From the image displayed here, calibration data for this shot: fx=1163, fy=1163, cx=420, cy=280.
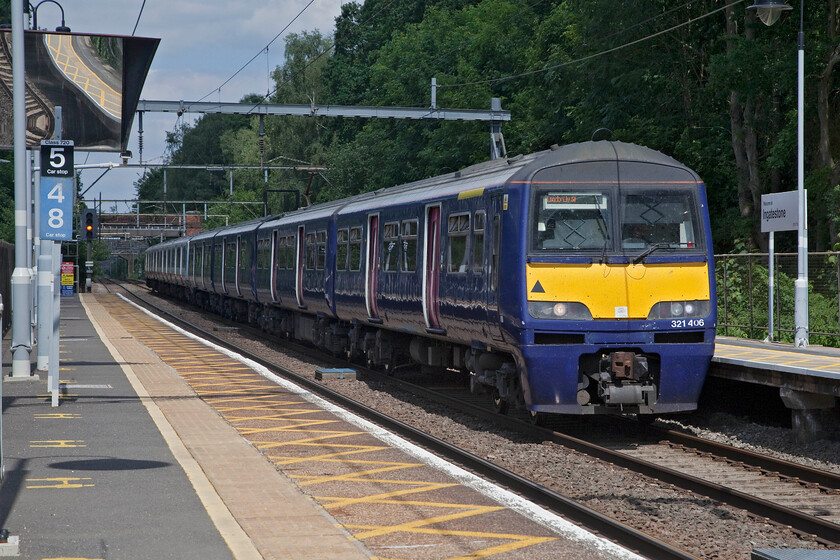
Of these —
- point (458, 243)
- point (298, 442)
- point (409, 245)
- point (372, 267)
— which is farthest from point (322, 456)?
point (372, 267)

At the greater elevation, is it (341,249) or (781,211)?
(781,211)

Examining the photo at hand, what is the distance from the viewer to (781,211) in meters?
19.2

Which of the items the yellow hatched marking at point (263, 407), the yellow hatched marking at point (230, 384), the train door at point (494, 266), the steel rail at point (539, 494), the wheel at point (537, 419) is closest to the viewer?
the steel rail at point (539, 494)

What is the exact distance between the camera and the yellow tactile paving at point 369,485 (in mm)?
7555

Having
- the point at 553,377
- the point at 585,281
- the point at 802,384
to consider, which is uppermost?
the point at 585,281

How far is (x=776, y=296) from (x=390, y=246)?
7.06 m

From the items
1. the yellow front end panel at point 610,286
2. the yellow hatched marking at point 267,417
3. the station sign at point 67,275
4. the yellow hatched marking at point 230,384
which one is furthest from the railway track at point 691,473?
the station sign at point 67,275

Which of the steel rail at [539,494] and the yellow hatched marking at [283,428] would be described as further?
the yellow hatched marking at [283,428]

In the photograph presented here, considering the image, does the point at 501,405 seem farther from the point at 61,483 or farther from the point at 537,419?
the point at 61,483

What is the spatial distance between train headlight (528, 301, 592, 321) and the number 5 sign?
6.90 m

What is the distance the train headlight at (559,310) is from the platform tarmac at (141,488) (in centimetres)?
324

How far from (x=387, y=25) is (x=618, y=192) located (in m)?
67.0

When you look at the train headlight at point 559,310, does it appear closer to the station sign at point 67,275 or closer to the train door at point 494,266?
the train door at point 494,266

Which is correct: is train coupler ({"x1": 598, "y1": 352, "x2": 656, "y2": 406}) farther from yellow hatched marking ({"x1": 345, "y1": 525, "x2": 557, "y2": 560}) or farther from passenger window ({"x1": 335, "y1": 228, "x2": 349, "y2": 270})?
passenger window ({"x1": 335, "y1": 228, "x2": 349, "y2": 270})
